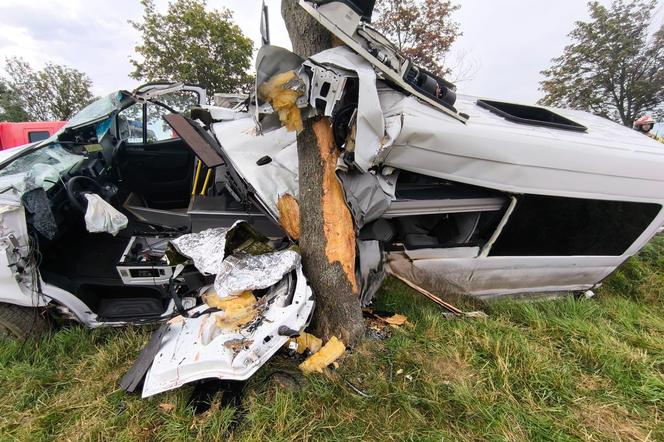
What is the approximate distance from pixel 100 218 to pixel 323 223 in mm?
1796

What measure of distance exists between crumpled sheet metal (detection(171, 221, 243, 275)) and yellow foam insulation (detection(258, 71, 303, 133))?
0.73 metres

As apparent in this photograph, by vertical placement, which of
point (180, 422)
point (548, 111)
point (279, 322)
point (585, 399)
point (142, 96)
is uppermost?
point (548, 111)

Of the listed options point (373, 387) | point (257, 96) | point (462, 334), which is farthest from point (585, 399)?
point (257, 96)

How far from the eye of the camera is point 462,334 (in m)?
2.29

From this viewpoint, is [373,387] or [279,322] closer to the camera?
[279,322]

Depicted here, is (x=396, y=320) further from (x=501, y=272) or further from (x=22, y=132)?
(x=22, y=132)

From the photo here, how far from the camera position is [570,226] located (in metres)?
2.38

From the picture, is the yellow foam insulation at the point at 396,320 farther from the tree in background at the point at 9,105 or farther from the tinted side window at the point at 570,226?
the tree in background at the point at 9,105

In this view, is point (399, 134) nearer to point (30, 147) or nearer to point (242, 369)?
point (242, 369)

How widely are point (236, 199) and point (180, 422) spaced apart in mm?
1550

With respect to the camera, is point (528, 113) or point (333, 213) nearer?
point (333, 213)

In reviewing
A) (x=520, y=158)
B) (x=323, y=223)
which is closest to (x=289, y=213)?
(x=323, y=223)

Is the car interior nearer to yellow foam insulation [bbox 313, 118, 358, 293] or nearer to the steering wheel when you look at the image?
the steering wheel

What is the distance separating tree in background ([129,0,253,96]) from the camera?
13.8m
